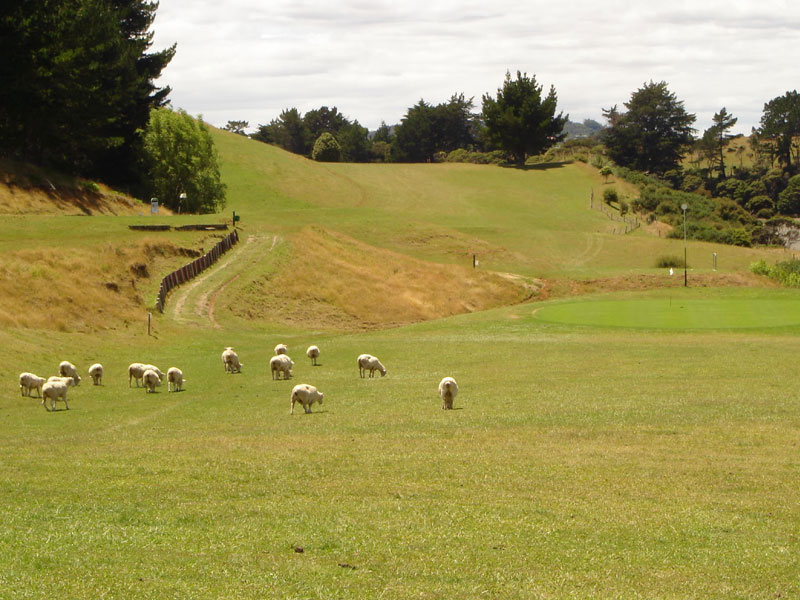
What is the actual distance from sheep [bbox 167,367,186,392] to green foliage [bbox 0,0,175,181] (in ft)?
167

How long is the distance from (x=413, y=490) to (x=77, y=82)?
3201 inches

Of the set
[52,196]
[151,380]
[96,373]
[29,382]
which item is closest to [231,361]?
[96,373]

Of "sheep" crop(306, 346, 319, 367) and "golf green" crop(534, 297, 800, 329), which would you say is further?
"golf green" crop(534, 297, 800, 329)

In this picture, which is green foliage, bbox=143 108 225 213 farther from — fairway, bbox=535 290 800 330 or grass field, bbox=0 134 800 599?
fairway, bbox=535 290 800 330

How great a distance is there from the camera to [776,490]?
648 inches

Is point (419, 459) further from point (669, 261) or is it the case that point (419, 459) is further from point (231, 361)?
point (669, 261)

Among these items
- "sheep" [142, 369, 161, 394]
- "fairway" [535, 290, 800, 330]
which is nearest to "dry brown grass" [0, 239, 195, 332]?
"sheep" [142, 369, 161, 394]

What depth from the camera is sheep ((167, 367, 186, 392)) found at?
107ft

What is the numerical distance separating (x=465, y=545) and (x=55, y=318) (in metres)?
39.4

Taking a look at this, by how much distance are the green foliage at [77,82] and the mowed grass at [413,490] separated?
2041 inches

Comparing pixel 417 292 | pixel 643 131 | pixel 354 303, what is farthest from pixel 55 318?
pixel 643 131

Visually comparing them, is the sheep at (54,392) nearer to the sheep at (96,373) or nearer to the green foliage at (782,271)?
the sheep at (96,373)

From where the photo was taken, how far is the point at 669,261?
3585 inches

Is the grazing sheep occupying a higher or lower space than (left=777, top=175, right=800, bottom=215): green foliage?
lower
